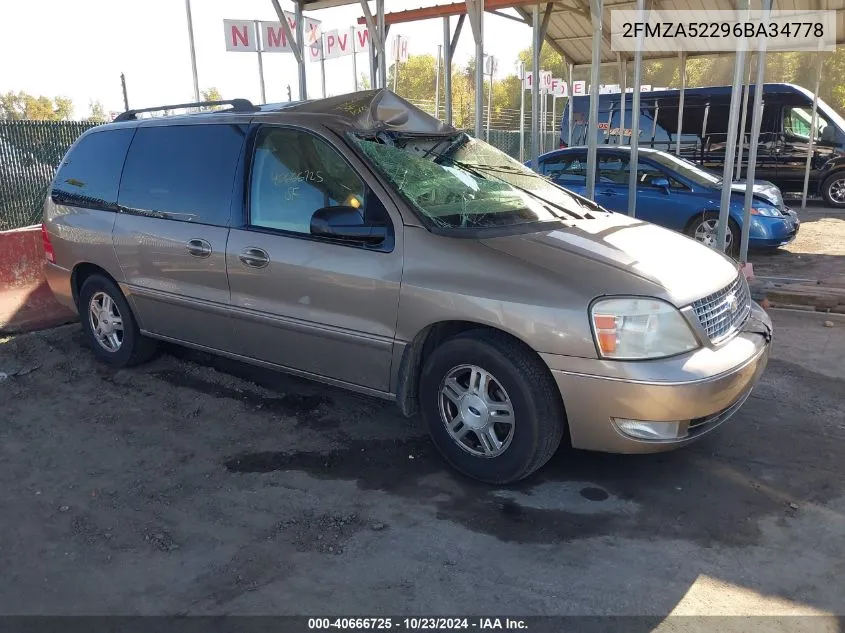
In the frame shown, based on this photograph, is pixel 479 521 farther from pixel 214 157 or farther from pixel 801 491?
pixel 214 157

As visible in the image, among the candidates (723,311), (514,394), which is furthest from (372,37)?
(514,394)

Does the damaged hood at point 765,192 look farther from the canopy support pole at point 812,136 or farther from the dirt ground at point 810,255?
the canopy support pole at point 812,136

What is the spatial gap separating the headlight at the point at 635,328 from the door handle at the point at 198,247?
7.89ft

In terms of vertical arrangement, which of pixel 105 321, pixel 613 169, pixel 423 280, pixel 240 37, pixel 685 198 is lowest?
pixel 105 321

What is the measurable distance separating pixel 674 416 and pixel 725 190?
4536 millimetres

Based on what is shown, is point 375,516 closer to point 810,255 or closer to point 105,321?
point 105,321

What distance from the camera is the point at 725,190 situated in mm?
6902

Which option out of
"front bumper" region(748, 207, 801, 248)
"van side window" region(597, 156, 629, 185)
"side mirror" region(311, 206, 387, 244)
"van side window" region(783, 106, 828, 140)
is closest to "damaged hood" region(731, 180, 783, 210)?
"front bumper" region(748, 207, 801, 248)

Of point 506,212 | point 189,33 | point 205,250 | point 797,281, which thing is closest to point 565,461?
point 506,212

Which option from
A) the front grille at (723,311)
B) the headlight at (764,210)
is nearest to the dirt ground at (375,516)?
the front grille at (723,311)

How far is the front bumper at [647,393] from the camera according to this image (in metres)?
3.06

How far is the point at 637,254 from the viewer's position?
353 cm

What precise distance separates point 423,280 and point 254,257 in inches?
44.9

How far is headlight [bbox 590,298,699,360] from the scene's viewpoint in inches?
121
